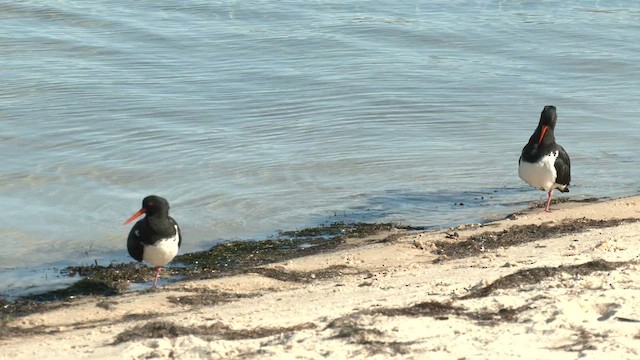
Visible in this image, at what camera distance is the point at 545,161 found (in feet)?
35.2

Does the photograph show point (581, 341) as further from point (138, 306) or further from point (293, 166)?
point (293, 166)

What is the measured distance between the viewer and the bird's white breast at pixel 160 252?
8523 millimetres

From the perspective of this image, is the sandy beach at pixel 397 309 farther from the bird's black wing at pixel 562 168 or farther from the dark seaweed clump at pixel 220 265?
the bird's black wing at pixel 562 168

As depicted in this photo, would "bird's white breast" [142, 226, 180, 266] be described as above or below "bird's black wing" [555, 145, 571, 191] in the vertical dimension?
below

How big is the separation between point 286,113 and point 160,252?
6336mm

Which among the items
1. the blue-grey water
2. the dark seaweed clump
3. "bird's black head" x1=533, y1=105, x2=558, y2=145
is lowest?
the dark seaweed clump

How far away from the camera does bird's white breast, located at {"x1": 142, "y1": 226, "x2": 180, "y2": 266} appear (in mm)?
8523

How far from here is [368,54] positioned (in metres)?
17.8

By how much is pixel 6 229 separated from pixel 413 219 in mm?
3906

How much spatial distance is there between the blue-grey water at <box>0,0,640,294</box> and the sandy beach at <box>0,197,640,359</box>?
1635 mm

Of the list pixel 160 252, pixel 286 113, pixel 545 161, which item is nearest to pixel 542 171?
pixel 545 161

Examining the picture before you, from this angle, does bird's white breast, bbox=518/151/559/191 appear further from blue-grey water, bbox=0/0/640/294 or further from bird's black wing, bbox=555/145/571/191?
blue-grey water, bbox=0/0/640/294

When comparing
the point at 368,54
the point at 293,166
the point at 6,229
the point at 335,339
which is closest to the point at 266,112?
the point at 293,166

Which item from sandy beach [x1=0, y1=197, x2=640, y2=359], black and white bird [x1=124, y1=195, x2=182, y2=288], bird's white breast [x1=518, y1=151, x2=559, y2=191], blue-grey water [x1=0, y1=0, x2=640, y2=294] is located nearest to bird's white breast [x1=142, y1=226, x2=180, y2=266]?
black and white bird [x1=124, y1=195, x2=182, y2=288]
